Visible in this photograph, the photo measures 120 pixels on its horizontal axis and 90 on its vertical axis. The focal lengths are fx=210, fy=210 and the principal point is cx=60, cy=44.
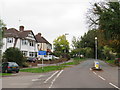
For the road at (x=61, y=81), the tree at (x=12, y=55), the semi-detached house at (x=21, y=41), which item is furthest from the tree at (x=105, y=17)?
the semi-detached house at (x=21, y=41)

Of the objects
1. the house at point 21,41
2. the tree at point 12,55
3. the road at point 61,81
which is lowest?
the road at point 61,81

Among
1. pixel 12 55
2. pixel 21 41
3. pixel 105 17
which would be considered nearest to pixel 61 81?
pixel 105 17

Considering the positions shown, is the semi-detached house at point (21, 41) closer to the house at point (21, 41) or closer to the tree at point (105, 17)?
the house at point (21, 41)

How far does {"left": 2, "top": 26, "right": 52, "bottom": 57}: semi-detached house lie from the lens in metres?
51.5

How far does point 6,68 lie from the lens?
26547 millimetres

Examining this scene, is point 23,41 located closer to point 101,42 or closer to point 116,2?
point 101,42

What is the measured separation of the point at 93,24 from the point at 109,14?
47.2 feet

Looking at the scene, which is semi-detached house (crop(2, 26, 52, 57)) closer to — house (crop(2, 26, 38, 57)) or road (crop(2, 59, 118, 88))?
house (crop(2, 26, 38, 57))

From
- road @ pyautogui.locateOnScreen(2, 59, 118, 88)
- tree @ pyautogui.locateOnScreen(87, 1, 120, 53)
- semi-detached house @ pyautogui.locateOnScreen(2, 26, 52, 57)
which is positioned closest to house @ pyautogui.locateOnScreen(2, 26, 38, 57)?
semi-detached house @ pyautogui.locateOnScreen(2, 26, 52, 57)

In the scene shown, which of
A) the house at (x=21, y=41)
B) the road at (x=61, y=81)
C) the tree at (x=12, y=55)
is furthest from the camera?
the house at (x=21, y=41)

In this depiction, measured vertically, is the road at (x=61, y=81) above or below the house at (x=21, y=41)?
below

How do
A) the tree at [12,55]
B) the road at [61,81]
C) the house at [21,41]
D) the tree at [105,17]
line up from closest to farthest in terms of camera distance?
1. the road at [61,81]
2. the tree at [105,17]
3. the tree at [12,55]
4. the house at [21,41]

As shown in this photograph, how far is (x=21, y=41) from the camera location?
177 feet

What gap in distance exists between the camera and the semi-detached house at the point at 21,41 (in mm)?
51531
